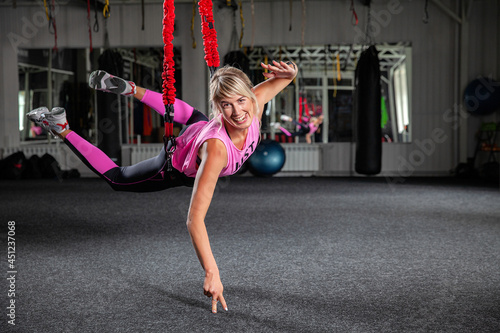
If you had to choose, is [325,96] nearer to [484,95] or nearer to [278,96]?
[278,96]

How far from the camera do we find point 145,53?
8.89 meters

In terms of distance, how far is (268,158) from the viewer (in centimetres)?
764

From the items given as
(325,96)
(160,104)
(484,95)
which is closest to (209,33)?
(160,104)

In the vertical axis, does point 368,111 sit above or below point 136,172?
above

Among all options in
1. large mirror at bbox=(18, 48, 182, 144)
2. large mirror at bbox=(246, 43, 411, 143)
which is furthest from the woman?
large mirror at bbox=(18, 48, 182, 144)

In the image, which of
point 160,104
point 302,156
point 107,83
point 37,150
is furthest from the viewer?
point 37,150

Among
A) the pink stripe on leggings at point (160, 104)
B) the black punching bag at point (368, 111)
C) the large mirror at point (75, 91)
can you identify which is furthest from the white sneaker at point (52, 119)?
the large mirror at point (75, 91)

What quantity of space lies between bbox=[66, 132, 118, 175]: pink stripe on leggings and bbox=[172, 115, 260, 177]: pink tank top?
1.54 ft

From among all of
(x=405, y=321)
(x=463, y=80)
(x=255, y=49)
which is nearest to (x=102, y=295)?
(x=405, y=321)

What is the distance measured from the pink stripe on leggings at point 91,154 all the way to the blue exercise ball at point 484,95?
6992 mm

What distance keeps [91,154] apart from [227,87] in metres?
1.03

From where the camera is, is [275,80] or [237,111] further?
[275,80]

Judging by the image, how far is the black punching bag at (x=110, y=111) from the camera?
23.7 feet

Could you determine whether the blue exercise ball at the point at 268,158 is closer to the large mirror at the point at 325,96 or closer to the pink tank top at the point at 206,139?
the large mirror at the point at 325,96
